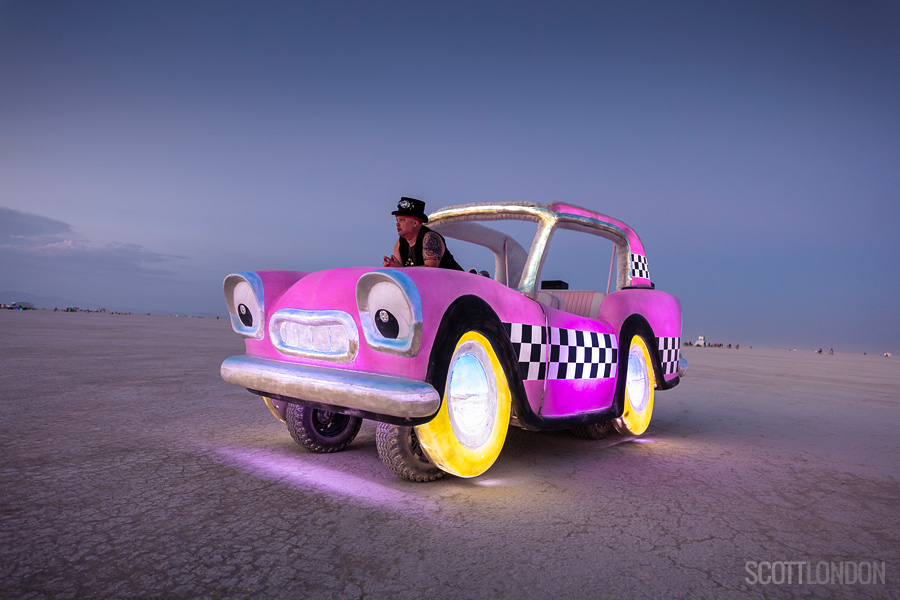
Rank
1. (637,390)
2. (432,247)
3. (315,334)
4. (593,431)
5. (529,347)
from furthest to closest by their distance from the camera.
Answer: (637,390) < (593,431) < (432,247) < (529,347) < (315,334)

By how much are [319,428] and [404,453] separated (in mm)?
958

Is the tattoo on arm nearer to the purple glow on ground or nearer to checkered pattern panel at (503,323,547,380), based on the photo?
checkered pattern panel at (503,323,547,380)

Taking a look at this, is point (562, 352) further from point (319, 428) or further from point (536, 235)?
point (319, 428)

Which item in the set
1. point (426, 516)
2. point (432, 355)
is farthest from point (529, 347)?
point (426, 516)

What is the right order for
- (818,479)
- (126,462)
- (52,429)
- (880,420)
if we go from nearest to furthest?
(126,462), (818,479), (52,429), (880,420)

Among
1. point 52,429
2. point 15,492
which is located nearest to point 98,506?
point 15,492

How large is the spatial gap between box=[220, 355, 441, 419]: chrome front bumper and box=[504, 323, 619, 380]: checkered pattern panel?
76cm

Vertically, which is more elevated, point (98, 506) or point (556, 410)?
point (556, 410)

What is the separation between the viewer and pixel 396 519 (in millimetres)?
2193

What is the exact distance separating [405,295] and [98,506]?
5.40 feet

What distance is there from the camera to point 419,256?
10.4ft

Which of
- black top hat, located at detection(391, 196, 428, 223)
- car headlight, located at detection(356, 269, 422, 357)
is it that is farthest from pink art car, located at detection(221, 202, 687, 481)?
black top hat, located at detection(391, 196, 428, 223)

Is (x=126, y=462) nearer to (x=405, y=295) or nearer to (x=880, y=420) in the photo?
(x=405, y=295)

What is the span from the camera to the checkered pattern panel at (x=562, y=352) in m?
2.82
